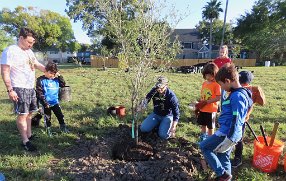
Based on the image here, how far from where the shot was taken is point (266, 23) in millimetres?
38781

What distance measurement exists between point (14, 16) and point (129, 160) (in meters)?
55.0

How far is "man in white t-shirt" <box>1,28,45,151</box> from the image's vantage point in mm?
3684

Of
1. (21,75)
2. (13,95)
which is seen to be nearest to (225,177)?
(13,95)

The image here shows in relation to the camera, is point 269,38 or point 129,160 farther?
point 269,38

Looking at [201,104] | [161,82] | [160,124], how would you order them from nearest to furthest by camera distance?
[161,82]
[201,104]
[160,124]

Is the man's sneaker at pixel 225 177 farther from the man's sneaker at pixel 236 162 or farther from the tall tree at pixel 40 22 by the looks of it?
the tall tree at pixel 40 22

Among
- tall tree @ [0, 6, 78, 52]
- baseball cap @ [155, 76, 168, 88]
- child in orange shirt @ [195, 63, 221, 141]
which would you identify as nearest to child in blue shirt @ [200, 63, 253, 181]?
child in orange shirt @ [195, 63, 221, 141]

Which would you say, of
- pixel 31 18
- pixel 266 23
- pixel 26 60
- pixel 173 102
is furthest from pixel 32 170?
pixel 31 18

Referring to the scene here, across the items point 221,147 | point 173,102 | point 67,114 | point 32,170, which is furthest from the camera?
point 67,114

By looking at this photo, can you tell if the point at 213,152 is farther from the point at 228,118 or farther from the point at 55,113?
the point at 55,113

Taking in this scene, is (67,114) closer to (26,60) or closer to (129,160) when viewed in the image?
(26,60)

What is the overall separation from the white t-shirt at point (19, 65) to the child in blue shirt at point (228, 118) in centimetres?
279

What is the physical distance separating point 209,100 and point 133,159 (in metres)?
1.51

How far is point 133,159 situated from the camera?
12.6 feet
